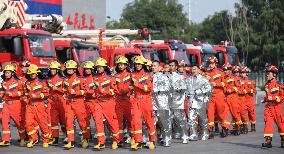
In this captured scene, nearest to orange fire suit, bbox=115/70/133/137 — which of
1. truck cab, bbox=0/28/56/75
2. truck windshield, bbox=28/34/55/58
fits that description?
truck cab, bbox=0/28/56/75

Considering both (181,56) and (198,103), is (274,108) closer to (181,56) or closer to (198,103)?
(198,103)

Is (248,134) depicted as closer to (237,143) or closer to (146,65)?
(237,143)

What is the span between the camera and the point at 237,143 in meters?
17.1

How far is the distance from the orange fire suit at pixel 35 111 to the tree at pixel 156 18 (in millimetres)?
59075

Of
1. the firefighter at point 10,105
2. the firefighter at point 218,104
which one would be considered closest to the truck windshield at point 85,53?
the firefighter at point 218,104

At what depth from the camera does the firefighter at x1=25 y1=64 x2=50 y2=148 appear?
1639cm

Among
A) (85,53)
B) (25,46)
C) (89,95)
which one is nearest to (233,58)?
(85,53)

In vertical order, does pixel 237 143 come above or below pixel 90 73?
below

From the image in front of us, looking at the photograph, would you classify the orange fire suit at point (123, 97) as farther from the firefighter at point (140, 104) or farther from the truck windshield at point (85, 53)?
the truck windshield at point (85, 53)

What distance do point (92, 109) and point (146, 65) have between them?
152 centimetres

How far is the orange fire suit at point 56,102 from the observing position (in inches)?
656

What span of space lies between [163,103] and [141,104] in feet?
2.38

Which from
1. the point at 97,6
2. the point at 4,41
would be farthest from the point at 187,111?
the point at 97,6

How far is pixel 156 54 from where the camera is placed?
30.7 m
